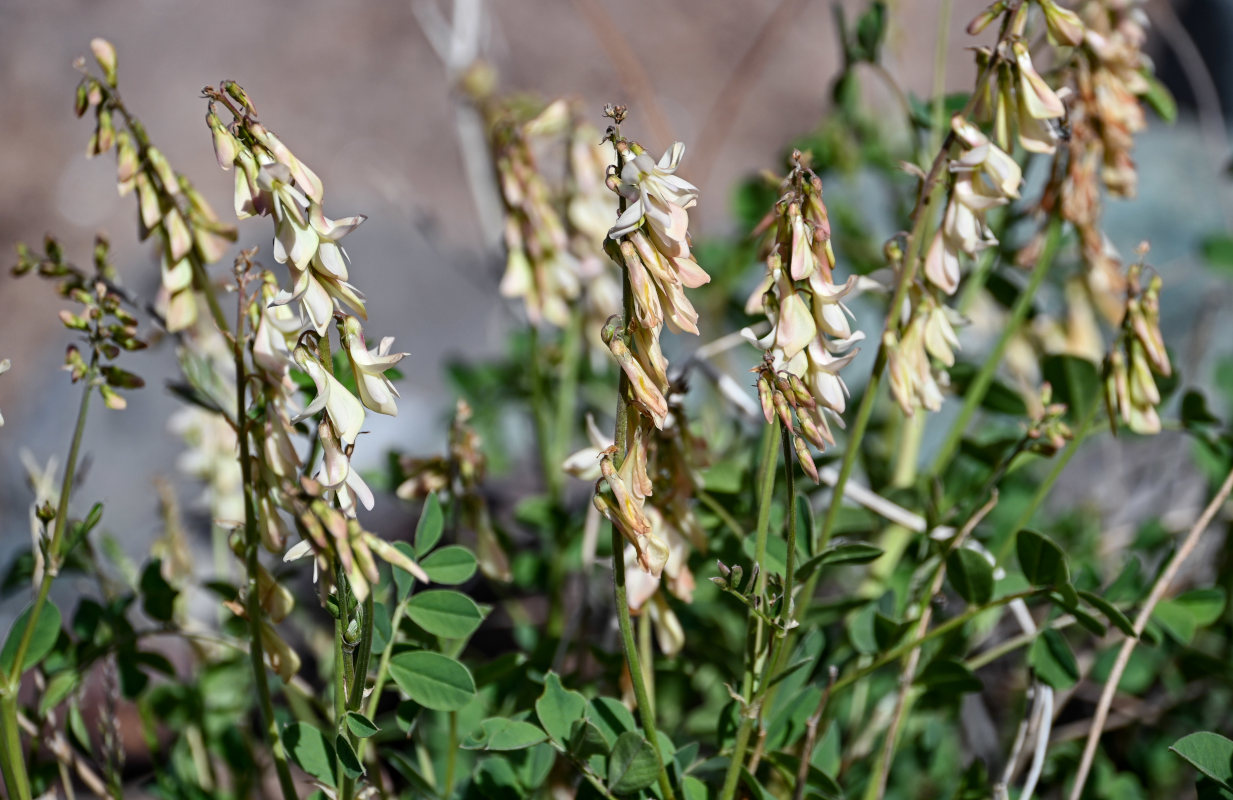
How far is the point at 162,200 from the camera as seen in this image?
0.90 meters

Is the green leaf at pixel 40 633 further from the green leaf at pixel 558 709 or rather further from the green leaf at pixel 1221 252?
the green leaf at pixel 1221 252

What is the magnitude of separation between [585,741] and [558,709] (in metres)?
0.05

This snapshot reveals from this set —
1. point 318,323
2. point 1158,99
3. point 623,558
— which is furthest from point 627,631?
point 1158,99

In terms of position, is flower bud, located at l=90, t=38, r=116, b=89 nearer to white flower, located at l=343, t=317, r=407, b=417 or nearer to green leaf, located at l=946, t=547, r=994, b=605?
white flower, located at l=343, t=317, r=407, b=417

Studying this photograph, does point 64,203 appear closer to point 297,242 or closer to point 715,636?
point 715,636

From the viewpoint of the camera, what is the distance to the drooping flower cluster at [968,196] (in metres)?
0.78

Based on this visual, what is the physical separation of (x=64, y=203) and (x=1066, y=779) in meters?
3.50

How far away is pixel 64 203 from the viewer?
3.57 meters

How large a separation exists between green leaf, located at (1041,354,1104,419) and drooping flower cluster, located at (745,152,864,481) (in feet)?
1.56

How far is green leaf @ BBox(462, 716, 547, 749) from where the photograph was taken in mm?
791

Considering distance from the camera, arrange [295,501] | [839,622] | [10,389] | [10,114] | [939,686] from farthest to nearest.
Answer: [10,114]
[10,389]
[839,622]
[939,686]
[295,501]

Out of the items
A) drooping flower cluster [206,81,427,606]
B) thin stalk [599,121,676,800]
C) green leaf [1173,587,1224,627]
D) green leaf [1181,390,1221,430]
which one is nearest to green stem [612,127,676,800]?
thin stalk [599,121,676,800]

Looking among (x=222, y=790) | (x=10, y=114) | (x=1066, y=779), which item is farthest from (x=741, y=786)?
(x=10, y=114)

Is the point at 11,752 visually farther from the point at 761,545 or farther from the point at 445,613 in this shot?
the point at 761,545
